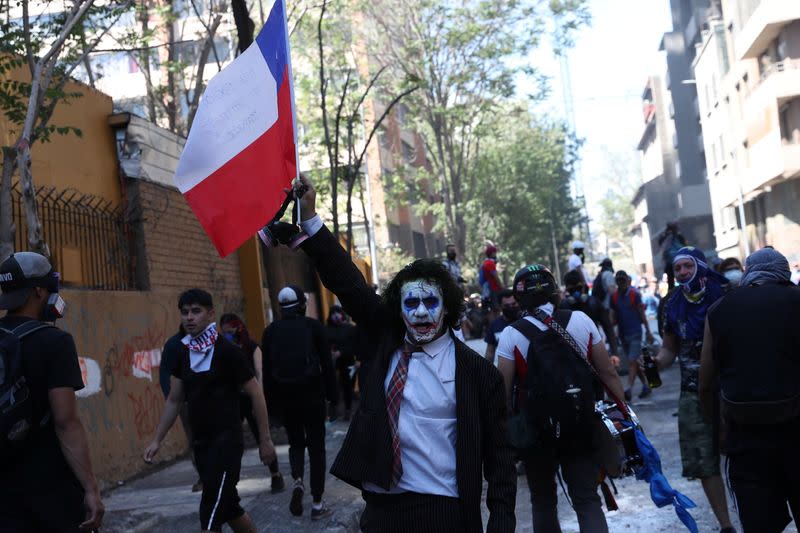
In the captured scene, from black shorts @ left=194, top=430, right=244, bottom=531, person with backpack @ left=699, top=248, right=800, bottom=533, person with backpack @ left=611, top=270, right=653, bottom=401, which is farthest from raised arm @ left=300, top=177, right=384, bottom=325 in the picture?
person with backpack @ left=611, top=270, right=653, bottom=401

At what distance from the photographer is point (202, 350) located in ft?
21.5

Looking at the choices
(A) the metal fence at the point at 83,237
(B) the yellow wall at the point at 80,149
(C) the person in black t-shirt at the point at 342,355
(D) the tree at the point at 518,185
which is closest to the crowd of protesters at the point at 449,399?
(A) the metal fence at the point at 83,237

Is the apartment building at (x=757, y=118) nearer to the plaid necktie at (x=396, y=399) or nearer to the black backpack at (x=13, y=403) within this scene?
the plaid necktie at (x=396, y=399)

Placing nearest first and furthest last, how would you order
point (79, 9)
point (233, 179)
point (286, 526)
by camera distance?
point (233, 179) → point (286, 526) → point (79, 9)

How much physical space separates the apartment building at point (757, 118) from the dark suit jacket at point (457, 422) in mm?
34995

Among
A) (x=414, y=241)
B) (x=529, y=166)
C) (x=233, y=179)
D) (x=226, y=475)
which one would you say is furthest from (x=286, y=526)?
(x=414, y=241)

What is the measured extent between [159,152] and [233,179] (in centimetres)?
975

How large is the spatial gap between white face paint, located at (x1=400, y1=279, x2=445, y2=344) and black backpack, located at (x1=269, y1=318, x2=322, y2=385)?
4635 millimetres

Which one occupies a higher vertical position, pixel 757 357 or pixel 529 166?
pixel 529 166

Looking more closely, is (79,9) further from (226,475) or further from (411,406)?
(411,406)

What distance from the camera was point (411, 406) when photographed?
13.1ft

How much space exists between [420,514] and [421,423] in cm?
32

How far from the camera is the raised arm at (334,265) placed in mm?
4145

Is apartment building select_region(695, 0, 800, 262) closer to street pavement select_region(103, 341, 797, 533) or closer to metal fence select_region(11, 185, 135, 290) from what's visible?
street pavement select_region(103, 341, 797, 533)
